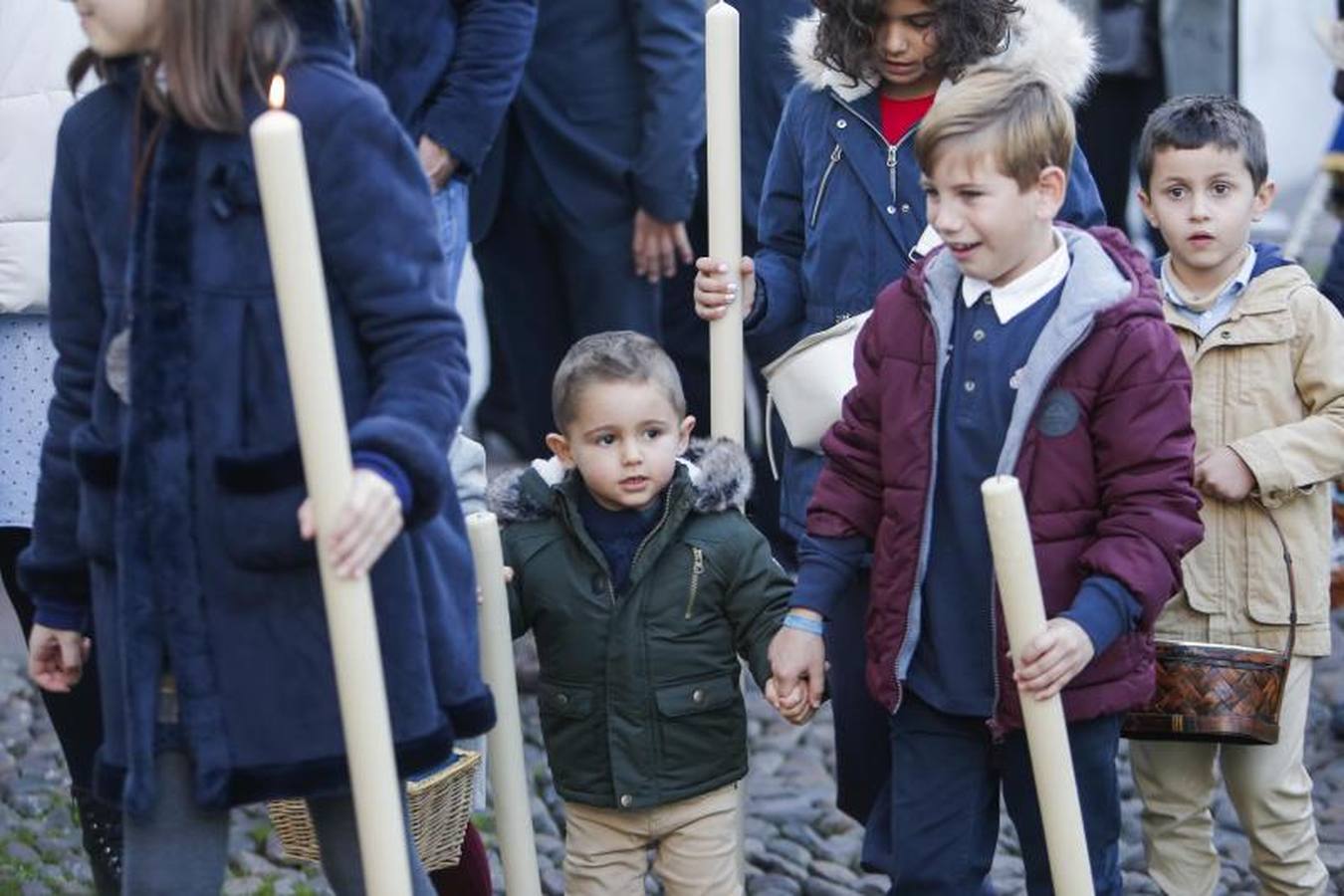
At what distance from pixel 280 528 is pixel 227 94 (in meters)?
0.52

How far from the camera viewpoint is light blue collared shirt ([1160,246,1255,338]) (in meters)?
4.29

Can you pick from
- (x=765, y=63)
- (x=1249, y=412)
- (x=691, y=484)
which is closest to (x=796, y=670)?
(x=691, y=484)

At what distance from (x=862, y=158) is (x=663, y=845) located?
1.13 meters

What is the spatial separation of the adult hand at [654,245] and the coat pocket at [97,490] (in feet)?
9.04

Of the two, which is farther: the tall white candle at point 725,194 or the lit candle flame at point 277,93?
the tall white candle at point 725,194

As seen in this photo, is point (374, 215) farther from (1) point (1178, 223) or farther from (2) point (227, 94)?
(1) point (1178, 223)

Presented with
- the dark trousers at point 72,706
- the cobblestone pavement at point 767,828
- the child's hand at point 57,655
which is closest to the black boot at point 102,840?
the dark trousers at point 72,706

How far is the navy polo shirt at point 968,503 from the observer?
12.0ft

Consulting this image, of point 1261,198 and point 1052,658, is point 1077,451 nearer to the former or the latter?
point 1052,658

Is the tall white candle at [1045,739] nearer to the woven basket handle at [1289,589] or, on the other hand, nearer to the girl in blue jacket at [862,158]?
the girl in blue jacket at [862,158]

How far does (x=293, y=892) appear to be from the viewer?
16.2 ft

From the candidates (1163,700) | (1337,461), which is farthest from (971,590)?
(1337,461)

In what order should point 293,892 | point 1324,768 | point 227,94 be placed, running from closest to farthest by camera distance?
point 227,94 < point 293,892 < point 1324,768

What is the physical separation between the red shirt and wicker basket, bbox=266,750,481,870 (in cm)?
117
